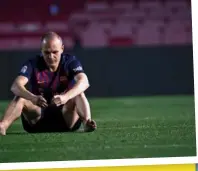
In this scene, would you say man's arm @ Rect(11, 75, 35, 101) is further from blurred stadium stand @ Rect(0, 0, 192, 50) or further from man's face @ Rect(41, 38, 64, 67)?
blurred stadium stand @ Rect(0, 0, 192, 50)

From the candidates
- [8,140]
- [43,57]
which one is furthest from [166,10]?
[8,140]

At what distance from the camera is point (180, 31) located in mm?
4680

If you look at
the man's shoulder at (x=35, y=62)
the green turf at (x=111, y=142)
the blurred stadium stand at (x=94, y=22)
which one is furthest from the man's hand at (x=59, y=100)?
the blurred stadium stand at (x=94, y=22)

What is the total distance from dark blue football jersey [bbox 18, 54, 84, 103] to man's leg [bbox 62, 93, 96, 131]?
0.11m

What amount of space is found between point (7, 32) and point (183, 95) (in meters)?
1.85

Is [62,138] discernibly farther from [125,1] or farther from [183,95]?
[183,95]

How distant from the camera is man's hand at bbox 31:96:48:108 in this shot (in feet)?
11.6

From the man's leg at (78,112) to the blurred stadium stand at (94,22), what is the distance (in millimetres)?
1080

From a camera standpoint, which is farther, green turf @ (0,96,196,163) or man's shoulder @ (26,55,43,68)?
man's shoulder @ (26,55,43,68)

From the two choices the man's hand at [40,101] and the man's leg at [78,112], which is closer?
the man's hand at [40,101]

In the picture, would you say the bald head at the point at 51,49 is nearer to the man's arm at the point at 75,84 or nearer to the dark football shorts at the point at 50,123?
the man's arm at the point at 75,84

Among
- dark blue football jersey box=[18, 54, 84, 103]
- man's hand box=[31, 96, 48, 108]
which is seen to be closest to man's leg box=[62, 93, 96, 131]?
dark blue football jersey box=[18, 54, 84, 103]

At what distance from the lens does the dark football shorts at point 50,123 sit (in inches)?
150

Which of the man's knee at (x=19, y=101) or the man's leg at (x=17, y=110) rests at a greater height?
the man's knee at (x=19, y=101)
